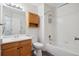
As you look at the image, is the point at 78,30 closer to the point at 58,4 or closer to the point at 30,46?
the point at 58,4

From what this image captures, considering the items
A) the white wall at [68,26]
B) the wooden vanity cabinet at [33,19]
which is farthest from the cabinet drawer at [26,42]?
the white wall at [68,26]

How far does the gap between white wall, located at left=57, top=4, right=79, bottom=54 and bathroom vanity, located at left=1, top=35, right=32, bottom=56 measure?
53 cm

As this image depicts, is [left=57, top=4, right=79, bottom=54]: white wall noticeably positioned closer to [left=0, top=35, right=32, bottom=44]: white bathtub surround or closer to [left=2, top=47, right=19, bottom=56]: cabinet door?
[left=0, top=35, right=32, bottom=44]: white bathtub surround

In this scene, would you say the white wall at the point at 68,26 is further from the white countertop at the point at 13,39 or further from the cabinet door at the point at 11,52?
the cabinet door at the point at 11,52

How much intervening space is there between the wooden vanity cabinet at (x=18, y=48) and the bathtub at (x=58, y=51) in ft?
1.05

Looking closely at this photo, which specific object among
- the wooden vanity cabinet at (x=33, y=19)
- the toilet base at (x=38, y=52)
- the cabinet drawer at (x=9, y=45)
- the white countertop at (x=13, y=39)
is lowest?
the toilet base at (x=38, y=52)

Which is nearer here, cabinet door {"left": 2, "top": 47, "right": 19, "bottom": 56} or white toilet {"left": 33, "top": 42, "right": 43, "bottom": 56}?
cabinet door {"left": 2, "top": 47, "right": 19, "bottom": 56}

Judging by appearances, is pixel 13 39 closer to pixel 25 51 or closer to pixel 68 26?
pixel 25 51

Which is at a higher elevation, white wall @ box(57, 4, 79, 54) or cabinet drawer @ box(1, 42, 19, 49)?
white wall @ box(57, 4, 79, 54)

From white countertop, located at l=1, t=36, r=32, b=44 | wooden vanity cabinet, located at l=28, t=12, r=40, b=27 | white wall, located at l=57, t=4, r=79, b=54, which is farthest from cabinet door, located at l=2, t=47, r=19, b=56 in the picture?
white wall, located at l=57, t=4, r=79, b=54

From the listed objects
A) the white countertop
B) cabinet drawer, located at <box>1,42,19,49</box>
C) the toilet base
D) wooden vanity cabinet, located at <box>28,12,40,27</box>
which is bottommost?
the toilet base

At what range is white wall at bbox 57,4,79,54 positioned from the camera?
1.61 m

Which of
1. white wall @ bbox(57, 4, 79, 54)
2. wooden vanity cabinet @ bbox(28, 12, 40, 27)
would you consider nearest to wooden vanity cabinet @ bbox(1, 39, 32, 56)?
wooden vanity cabinet @ bbox(28, 12, 40, 27)

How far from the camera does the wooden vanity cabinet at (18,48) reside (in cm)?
148
